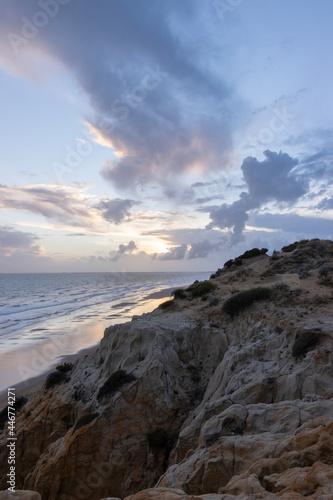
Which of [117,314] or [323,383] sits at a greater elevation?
[323,383]

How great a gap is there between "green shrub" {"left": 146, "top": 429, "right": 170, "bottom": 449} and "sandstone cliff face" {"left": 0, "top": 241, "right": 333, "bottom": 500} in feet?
0.11

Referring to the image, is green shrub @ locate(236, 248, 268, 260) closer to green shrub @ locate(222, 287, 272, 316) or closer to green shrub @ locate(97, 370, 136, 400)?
green shrub @ locate(222, 287, 272, 316)

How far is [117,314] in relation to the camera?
1945 inches

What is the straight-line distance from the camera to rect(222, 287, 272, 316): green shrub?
1777 cm

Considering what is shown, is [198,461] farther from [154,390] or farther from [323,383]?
[154,390]

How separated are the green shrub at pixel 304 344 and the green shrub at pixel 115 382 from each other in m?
6.98

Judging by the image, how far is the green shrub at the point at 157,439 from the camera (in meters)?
12.4

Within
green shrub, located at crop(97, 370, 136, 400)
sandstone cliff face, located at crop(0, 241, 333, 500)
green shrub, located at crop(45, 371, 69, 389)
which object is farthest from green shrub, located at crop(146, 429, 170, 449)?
green shrub, located at crop(45, 371, 69, 389)

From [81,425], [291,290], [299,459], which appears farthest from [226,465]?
[291,290]

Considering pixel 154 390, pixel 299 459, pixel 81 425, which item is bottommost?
pixel 81 425

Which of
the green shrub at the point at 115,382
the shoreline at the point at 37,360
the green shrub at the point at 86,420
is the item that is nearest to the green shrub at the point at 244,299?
the green shrub at the point at 115,382

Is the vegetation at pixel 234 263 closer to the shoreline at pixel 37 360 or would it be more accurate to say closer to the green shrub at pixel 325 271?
the green shrub at pixel 325 271

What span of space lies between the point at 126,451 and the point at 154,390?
96.4 inches

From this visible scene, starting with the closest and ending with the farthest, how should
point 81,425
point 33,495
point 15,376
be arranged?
point 33,495 → point 81,425 → point 15,376
